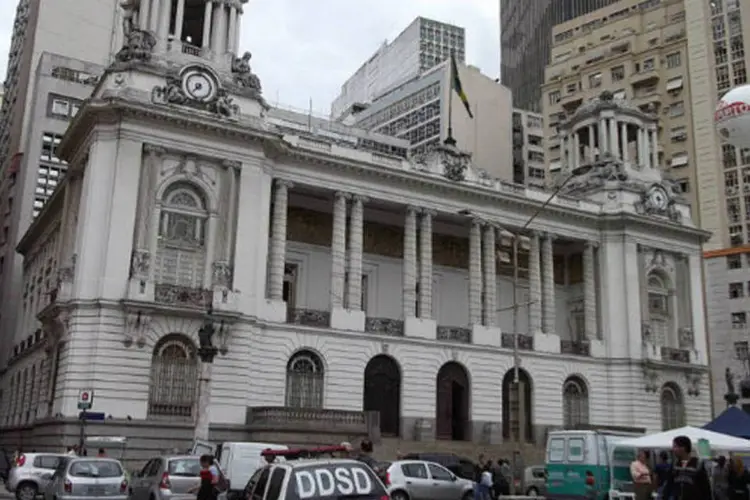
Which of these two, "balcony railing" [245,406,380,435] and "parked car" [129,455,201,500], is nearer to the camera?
"parked car" [129,455,201,500]

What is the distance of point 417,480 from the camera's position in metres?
24.1

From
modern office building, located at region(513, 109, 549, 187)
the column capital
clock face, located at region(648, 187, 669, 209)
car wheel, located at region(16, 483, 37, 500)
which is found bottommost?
car wheel, located at region(16, 483, 37, 500)

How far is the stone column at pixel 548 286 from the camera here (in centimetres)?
4700

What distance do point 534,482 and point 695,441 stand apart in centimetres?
1171

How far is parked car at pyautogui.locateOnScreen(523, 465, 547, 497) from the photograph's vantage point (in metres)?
31.7

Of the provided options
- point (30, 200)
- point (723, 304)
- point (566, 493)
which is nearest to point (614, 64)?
point (723, 304)

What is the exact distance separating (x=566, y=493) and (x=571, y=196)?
93.7 feet

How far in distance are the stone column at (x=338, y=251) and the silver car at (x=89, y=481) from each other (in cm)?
1950

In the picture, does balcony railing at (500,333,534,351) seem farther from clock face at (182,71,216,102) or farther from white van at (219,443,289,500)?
white van at (219,443,289,500)

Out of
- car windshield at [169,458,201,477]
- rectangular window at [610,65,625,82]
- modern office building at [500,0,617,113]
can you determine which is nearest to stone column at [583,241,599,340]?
car windshield at [169,458,201,477]

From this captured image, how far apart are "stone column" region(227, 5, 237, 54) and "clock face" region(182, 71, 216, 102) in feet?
11.9

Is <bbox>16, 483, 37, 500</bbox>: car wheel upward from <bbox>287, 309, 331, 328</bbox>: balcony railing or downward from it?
downward

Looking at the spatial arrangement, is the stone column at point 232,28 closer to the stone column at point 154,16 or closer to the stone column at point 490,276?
the stone column at point 154,16

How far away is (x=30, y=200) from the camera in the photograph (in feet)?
209
